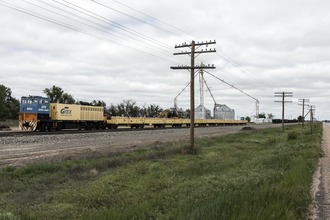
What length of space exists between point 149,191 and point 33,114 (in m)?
33.7

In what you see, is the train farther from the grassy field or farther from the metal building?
the metal building

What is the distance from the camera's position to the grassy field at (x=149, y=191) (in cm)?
733

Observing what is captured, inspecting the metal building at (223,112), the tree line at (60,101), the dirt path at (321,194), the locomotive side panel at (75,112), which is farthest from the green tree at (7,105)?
the dirt path at (321,194)

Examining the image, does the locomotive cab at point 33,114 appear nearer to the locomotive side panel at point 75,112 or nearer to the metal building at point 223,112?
the locomotive side panel at point 75,112

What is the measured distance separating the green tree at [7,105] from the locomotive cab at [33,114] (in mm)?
45761

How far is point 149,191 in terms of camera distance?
12141mm

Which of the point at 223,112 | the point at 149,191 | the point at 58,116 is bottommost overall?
the point at 149,191

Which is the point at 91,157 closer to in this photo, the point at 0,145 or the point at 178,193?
the point at 0,145

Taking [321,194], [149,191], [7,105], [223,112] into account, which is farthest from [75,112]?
[223,112]

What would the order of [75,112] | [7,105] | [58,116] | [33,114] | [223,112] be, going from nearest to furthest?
[33,114]
[58,116]
[75,112]
[7,105]
[223,112]

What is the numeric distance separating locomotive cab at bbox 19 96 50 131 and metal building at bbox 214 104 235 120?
91.7m

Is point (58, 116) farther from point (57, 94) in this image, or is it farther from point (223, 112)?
point (223, 112)

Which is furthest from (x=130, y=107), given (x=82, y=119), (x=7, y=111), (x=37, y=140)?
(x=37, y=140)

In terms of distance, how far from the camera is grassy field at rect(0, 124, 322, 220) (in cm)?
733
